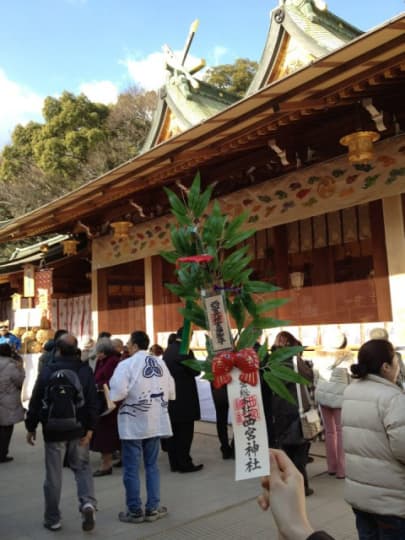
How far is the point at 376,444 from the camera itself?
256cm

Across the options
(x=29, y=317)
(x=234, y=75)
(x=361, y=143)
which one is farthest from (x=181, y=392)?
(x=234, y=75)

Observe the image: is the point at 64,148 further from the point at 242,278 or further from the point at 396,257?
the point at 242,278

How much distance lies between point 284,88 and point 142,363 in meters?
3.20

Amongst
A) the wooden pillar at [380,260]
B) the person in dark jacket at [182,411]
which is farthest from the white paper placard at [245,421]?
the wooden pillar at [380,260]

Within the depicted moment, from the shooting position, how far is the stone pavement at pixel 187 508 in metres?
4.12

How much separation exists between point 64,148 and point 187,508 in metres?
25.6

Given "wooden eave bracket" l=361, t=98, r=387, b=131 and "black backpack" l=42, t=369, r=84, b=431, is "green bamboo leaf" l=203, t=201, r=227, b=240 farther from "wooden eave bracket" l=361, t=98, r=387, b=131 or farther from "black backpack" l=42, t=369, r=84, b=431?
"wooden eave bracket" l=361, t=98, r=387, b=131

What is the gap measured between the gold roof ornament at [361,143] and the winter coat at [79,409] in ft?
13.1

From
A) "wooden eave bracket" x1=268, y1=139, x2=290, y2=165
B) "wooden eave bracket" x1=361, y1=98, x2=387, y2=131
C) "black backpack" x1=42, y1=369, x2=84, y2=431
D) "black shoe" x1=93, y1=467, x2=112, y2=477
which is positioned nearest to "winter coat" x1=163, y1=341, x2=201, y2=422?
"black shoe" x1=93, y1=467, x2=112, y2=477

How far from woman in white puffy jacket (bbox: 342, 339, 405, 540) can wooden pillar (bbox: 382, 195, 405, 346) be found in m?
4.09

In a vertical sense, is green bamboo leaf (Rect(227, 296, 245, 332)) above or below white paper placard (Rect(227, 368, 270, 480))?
above

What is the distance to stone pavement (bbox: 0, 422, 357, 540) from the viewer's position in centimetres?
412

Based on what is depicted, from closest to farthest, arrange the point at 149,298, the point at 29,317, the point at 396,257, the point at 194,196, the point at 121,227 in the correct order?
the point at 194,196 → the point at 396,257 → the point at 121,227 → the point at 149,298 → the point at 29,317

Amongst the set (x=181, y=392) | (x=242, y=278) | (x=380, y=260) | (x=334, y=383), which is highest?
(x=380, y=260)
